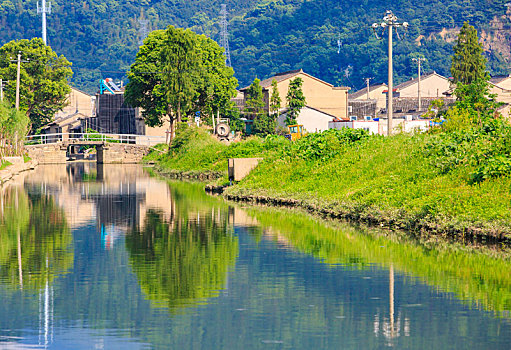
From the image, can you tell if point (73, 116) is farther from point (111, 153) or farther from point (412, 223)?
point (412, 223)

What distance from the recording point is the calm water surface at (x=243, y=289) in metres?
9.51

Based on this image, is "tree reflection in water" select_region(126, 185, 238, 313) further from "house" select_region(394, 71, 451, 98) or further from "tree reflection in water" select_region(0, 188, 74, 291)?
"house" select_region(394, 71, 451, 98)

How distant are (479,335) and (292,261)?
19.2ft

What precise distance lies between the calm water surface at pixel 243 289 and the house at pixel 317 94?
275 feet

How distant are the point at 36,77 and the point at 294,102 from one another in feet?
114

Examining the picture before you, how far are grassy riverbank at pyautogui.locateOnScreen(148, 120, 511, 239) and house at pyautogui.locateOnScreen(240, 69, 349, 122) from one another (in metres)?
69.6

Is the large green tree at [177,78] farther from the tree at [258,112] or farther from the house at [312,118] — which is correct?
the house at [312,118]

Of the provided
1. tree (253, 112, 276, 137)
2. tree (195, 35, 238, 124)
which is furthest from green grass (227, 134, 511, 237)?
tree (253, 112, 276, 137)

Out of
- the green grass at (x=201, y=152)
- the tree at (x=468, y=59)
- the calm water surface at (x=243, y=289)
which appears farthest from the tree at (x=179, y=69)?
the calm water surface at (x=243, y=289)

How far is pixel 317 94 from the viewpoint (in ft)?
347

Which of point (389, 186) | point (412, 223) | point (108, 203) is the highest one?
point (389, 186)

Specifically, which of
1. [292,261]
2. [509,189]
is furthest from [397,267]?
[509,189]

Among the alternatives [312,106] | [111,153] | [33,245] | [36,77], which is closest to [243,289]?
[33,245]

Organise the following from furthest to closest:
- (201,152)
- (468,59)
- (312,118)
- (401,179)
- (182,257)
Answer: (312,118) → (468,59) → (201,152) → (401,179) → (182,257)
